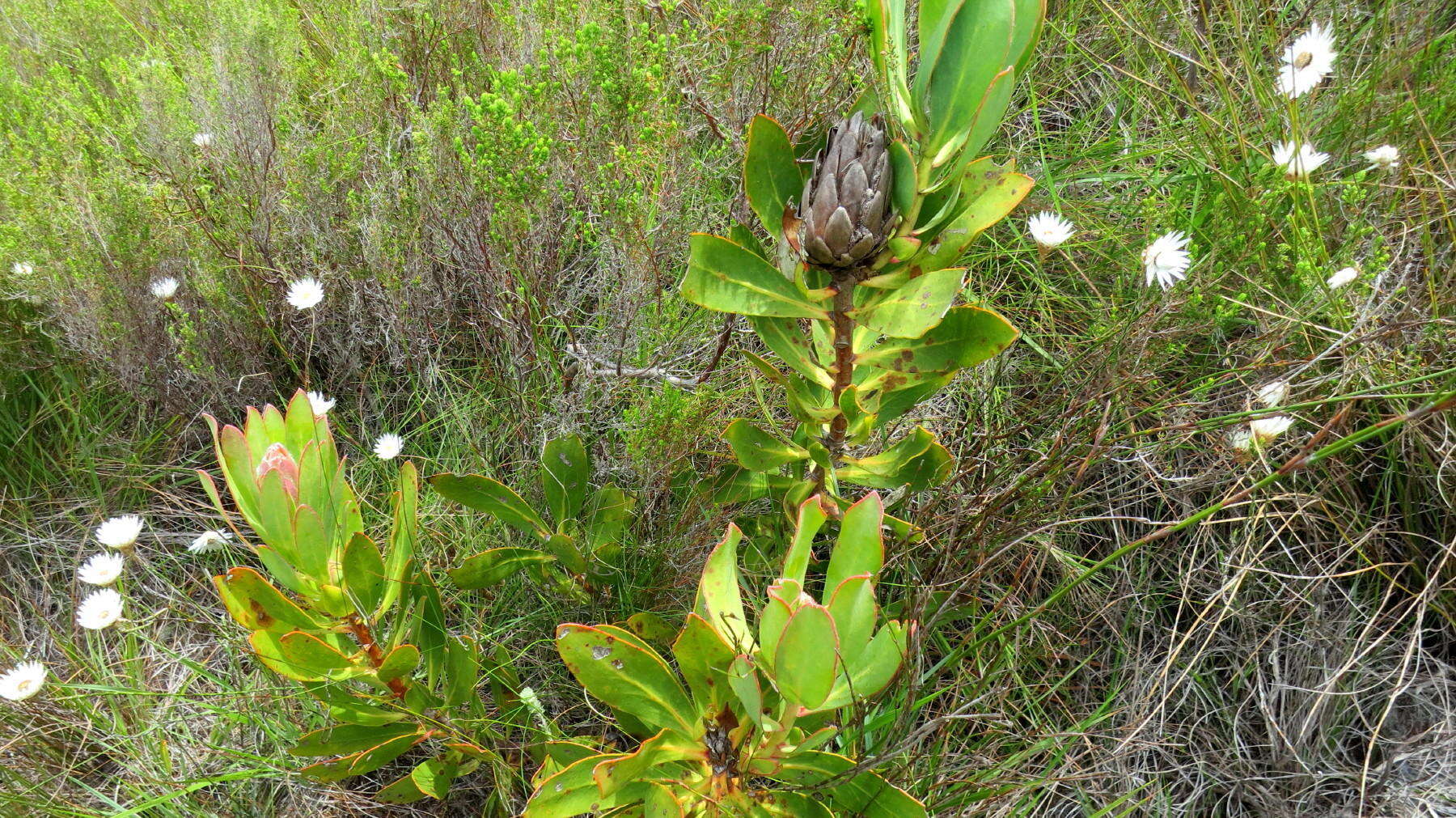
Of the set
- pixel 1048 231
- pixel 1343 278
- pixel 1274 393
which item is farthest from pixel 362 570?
pixel 1343 278

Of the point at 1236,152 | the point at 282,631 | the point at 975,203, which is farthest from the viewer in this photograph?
the point at 1236,152

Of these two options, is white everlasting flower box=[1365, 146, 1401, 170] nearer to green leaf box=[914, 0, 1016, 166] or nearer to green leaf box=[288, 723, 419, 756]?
green leaf box=[914, 0, 1016, 166]

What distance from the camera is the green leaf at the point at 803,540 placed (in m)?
1.35

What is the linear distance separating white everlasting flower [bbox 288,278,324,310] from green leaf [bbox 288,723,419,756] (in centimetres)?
128

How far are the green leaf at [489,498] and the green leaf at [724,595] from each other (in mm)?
607

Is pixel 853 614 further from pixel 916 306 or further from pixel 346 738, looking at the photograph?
pixel 346 738

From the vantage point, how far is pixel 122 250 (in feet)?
8.67

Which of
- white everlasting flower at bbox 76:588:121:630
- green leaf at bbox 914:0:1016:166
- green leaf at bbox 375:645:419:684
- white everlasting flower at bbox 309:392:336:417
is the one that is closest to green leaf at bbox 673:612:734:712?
green leaf at bbox 375:645:419:684

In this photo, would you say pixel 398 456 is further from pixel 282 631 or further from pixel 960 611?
pixel 960 611

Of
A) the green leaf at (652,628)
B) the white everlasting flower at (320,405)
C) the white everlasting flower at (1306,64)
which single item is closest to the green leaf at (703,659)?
the green leaf at (652,628)

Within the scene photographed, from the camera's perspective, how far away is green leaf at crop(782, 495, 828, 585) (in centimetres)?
135

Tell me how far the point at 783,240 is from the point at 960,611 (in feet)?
2.90

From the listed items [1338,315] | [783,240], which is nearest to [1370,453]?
[1338,315]

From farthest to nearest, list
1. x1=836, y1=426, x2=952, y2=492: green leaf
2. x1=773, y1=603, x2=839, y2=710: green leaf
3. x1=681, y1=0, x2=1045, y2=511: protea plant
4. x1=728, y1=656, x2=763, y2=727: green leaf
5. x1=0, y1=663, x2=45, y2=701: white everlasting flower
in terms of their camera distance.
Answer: x1=0, y1=663, x2=45, y2=701: white everlasting flower
x1=836, y1=426, x2=952, y2=492: green leaf
x1=681, y1=0, x2=1045, y2=511: protea plant
x1=728, y1=656, x2=763, y2=727: green leaf
x1=773, y1=603, x2=839, y2=710: green leaf
